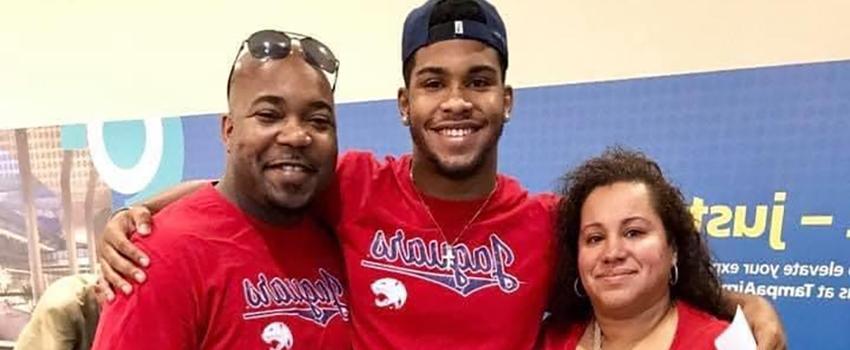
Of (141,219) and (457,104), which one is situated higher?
(457,104)

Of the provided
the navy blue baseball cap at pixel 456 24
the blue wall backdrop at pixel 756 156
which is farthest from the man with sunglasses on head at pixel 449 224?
the blue wall backdrop at pixel 756 156

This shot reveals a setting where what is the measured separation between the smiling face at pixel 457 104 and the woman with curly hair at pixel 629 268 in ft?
0.59

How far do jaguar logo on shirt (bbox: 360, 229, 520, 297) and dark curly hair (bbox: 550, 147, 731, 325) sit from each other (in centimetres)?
9

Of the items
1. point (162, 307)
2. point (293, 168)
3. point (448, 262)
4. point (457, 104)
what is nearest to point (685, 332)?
point (448, 262)

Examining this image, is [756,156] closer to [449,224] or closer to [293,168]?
[449,224]

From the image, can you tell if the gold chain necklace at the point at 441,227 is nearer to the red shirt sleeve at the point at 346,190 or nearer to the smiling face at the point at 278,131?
the red shirt sleeve at the point at 346,190

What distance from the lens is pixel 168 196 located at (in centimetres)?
150

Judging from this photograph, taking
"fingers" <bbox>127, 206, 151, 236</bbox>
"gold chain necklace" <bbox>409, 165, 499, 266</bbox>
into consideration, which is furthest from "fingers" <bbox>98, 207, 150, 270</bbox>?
"gold chain necklace" <bbox>409, 165, 499, 266</bbox>

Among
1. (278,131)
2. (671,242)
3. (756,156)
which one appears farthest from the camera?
(756,156)

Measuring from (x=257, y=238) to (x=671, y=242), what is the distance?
621 millimetres

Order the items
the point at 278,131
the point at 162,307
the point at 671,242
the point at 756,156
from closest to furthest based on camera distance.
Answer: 1. the point at 162,307
2. the point at 278,131
3. the point at 671,242
4. the point at 756,156

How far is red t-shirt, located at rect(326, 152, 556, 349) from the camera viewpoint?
4.61ft

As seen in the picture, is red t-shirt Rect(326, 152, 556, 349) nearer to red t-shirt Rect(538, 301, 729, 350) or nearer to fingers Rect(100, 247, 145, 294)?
red t-shirt Rect(538, 301, 729, 350)

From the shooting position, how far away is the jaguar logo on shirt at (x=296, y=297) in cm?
127
